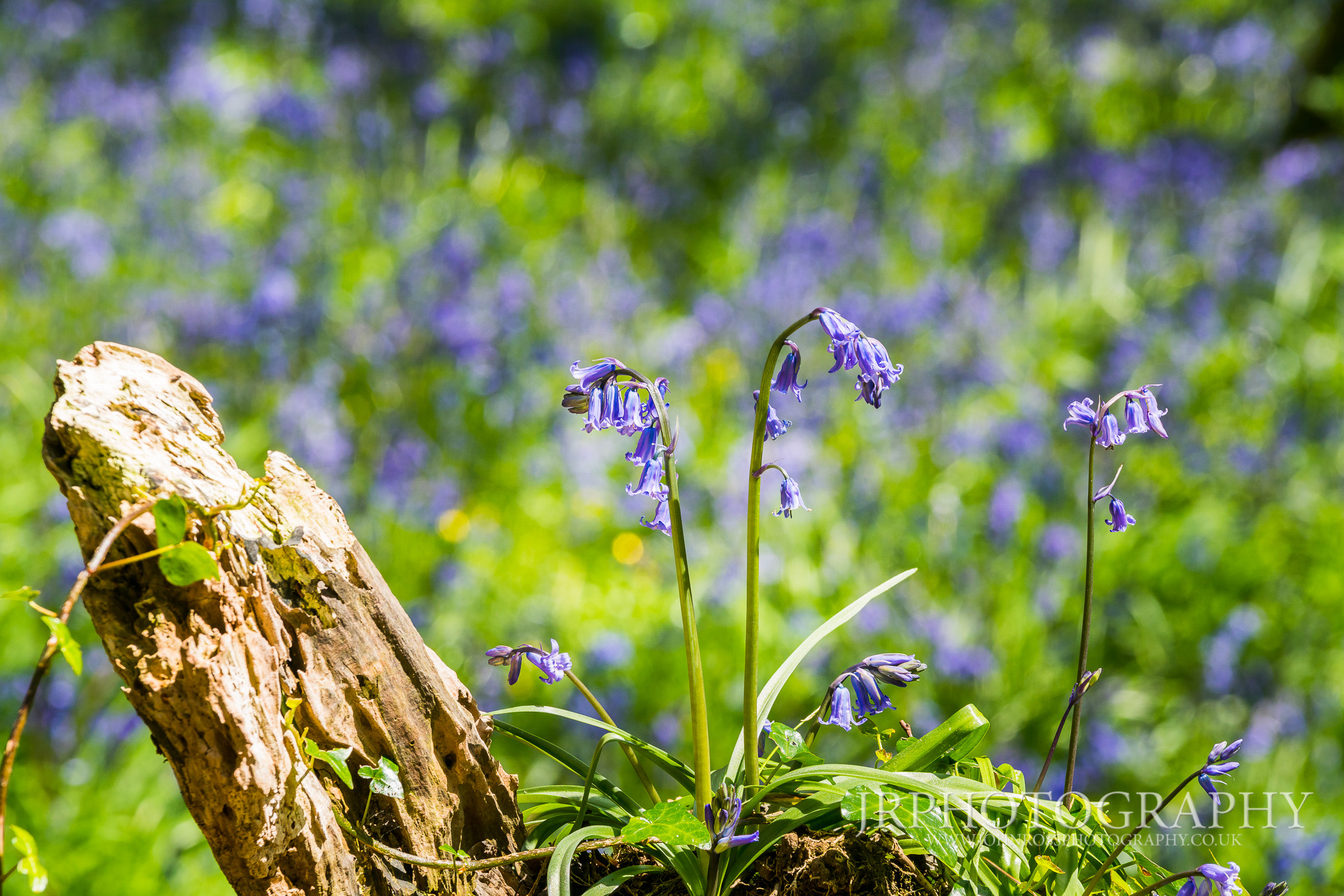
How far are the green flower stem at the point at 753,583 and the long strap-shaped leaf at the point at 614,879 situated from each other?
145 millimetres

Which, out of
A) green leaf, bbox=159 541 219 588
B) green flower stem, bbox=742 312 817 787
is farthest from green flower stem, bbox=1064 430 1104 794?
green leaf, bbox=159 541 219 588

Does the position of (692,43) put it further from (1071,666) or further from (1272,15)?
(1071,666)

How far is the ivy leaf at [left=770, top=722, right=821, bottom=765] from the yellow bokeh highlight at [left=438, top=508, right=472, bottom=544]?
2561 millimetres

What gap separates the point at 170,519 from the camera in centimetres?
84

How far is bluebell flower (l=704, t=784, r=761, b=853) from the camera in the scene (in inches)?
39.8

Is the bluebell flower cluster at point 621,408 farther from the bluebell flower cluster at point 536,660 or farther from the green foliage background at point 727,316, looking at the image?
the green foliage background at point 727,316

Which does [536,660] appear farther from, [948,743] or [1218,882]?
[1218,882]

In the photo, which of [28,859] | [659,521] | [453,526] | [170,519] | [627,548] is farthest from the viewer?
[627,548]

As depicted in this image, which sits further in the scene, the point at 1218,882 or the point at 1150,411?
the point at 1150,411

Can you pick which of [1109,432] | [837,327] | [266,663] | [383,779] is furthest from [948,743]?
[266,663]

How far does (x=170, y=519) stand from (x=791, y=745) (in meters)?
0.72

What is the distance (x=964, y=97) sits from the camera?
278 inches

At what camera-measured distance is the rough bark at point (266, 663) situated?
0.90 m

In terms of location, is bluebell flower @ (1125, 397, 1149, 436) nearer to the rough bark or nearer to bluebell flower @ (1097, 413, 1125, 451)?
bluebell flower @ (1097, 413, 1125, 451)
